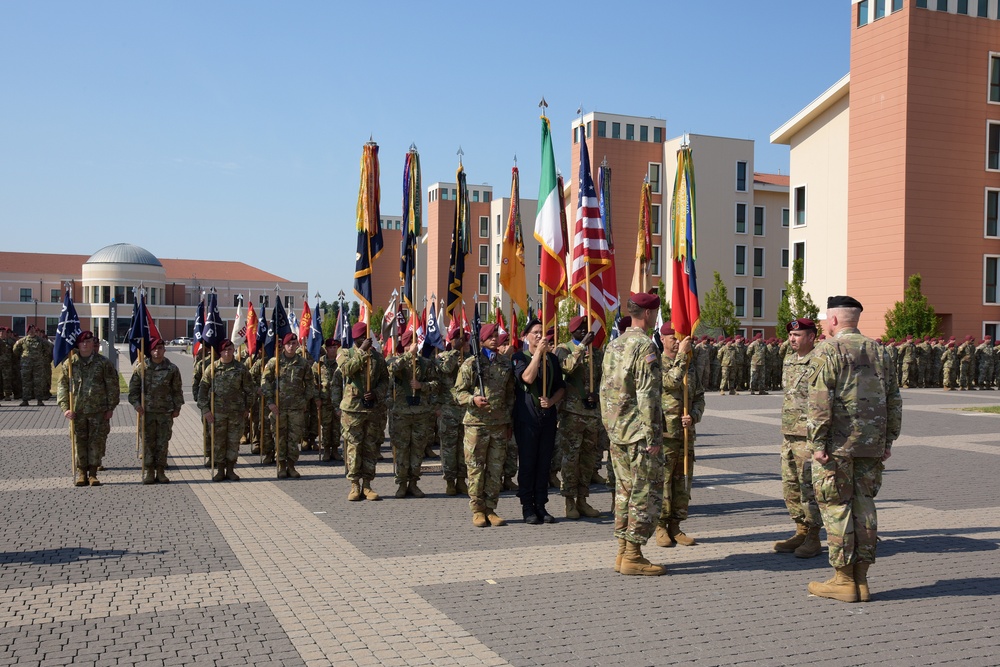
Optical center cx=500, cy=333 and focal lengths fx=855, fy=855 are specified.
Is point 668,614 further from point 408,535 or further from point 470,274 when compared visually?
point 470,274

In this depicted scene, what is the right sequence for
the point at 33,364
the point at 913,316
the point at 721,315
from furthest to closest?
the point at 721,315 → the point at 913,316 → the point at 33,364

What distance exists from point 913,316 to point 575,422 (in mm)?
31125

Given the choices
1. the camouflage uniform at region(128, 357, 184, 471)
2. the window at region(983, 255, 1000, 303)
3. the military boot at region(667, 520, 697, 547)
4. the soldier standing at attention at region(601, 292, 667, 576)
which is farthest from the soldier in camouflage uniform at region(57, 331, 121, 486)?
the window at region(983, 255, 1000, 303)

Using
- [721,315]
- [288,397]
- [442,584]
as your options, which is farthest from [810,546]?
[721,315]

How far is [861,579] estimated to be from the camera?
6.28 m

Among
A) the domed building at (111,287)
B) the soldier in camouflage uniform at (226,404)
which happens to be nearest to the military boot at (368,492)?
the soldier in camouflage uniform at (226,404)

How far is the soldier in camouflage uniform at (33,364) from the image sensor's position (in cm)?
2288

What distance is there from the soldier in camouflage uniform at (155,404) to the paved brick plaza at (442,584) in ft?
1.63

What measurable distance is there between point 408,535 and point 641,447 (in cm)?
279

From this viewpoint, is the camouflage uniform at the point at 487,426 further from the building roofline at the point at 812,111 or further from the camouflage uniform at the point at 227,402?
the building roofline at the point at 812,111

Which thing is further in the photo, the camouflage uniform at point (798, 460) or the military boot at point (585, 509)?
the military boot at point (585, 509)

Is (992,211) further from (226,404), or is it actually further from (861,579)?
(861,579)

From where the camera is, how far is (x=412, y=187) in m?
13.2

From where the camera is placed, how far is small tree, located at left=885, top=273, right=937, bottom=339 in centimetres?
3578
